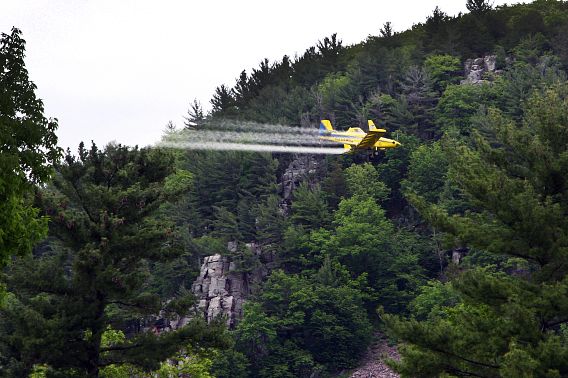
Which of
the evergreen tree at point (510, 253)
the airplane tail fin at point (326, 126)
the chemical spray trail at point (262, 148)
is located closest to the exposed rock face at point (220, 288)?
the airplane tail fin at point (326, 126)

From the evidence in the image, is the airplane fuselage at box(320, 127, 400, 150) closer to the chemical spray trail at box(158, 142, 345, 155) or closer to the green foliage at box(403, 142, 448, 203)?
the chemical spray trail at box(158, 142, 345, 155)

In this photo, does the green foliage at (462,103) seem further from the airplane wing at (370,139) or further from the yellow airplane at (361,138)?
the airplane wing at (370,139)

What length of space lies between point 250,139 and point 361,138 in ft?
97.6

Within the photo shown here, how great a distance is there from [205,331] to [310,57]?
89.5 meters

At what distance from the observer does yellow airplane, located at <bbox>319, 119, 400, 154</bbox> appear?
233 feet

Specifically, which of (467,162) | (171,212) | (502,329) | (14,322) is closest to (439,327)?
(502,329)

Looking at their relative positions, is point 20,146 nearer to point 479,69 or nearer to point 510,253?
point 510,253

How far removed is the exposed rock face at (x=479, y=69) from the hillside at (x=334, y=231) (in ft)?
0.90

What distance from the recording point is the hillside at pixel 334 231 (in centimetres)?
3070

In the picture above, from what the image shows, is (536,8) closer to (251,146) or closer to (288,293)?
(251,146)

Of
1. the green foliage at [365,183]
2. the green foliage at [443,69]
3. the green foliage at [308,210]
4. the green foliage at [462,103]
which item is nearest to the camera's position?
the green foliage at [308,210]

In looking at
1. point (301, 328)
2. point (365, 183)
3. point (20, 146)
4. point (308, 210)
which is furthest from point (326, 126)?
point (20, 146)

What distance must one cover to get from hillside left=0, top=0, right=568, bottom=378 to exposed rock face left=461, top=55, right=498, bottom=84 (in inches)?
10.8

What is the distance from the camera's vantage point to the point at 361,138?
253ft
